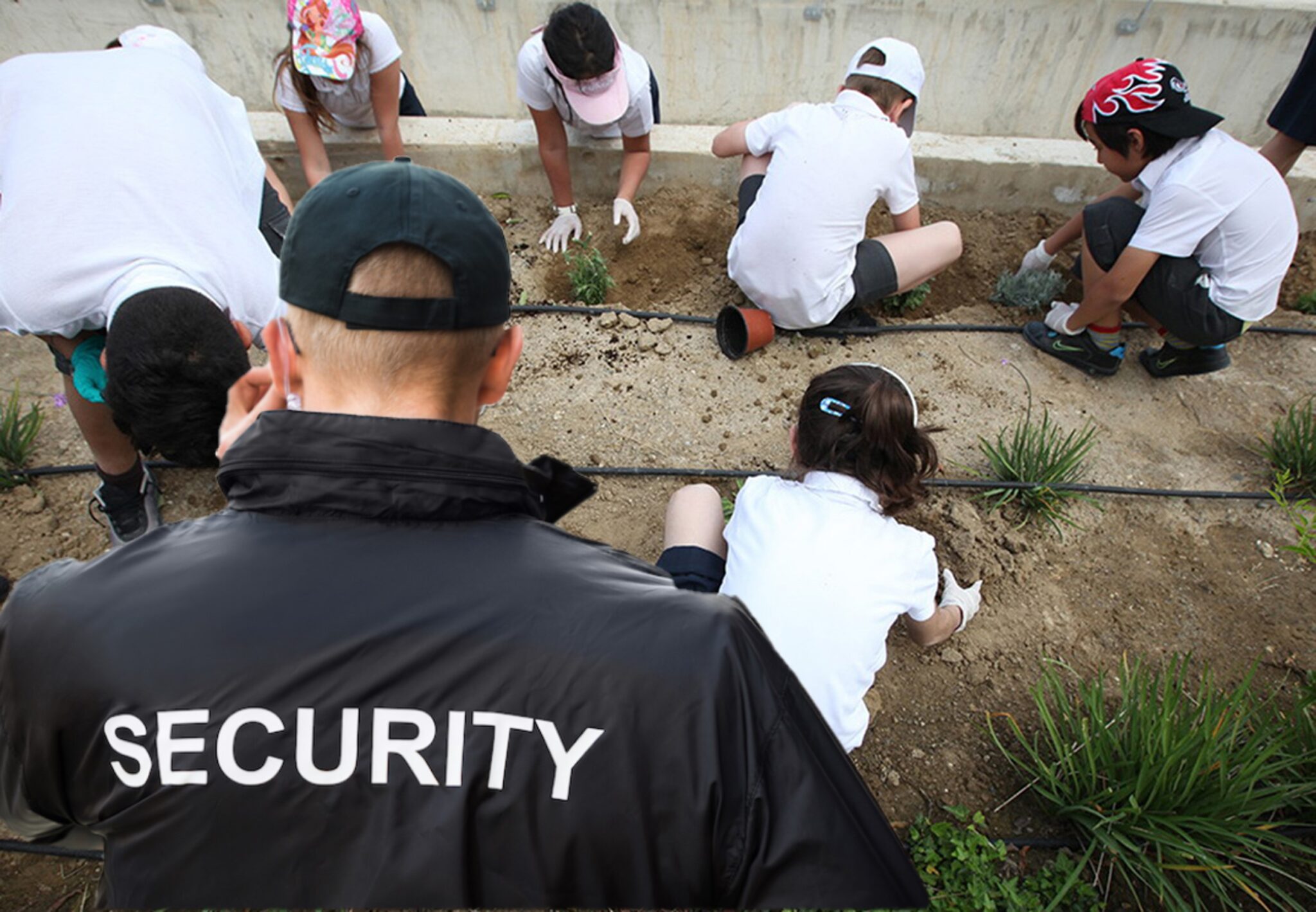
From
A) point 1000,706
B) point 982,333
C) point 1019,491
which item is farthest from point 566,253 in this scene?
point 1000,706

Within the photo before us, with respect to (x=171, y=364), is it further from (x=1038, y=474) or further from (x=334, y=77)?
(x=1038, y=474)

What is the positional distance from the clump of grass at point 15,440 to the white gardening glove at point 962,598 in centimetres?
311

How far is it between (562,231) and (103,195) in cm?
194

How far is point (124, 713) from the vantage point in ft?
2.46

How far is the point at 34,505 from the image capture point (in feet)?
8.20

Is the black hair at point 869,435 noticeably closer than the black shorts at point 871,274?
Yes

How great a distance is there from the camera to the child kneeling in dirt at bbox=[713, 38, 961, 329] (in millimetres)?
2693

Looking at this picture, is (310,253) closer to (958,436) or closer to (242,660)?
(242,660)

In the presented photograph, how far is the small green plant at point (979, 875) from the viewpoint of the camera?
5.54 ft

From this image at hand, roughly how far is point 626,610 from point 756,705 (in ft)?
0.58

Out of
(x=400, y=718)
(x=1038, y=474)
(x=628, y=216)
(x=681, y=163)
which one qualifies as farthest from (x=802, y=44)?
(x=400, y=718)

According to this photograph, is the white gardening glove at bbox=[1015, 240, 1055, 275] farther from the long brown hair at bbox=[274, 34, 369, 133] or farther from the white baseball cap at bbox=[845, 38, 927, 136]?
the long brown hair at bbox=[274, 34, 369, 133]

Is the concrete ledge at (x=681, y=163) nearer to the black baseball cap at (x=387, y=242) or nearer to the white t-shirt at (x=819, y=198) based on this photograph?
the white t-shirt at (x=819, y=198)

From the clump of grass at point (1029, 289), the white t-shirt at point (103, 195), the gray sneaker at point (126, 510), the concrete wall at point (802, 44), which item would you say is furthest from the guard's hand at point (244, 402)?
the concrete wall at point (802, 44)
